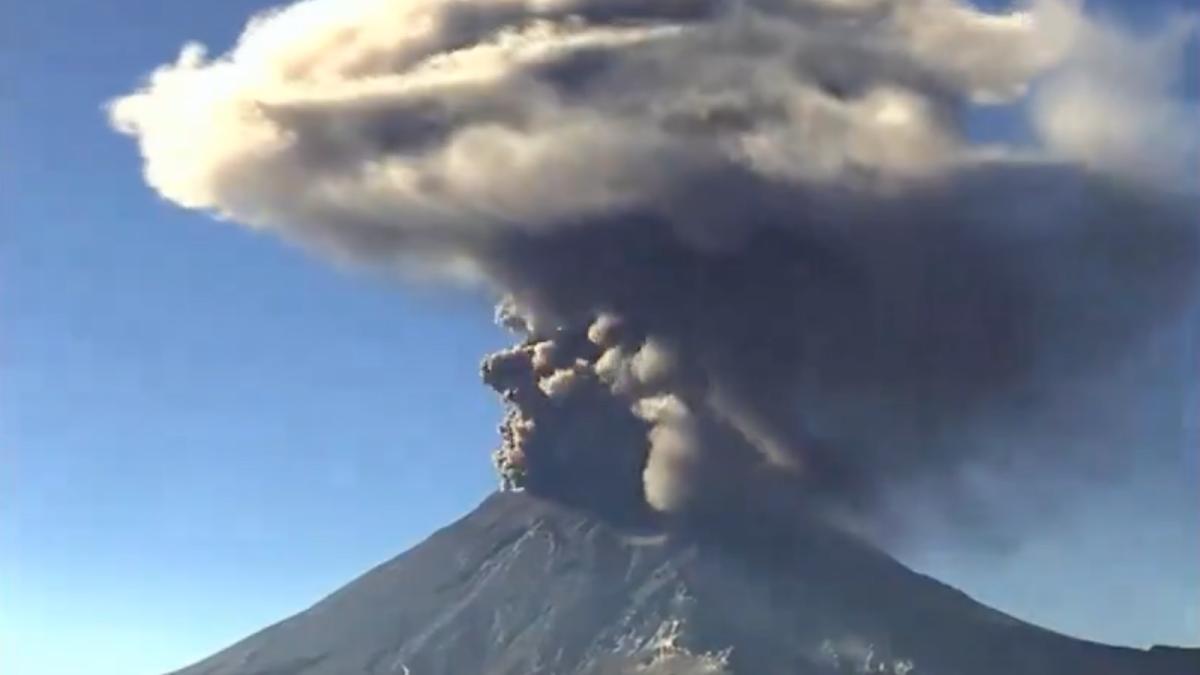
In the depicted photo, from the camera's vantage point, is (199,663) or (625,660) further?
(199,663)

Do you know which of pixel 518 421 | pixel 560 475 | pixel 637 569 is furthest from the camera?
pixel 637 569

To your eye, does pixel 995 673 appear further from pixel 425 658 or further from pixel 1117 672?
pixel 425 658

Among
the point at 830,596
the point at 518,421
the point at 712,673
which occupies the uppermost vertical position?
the point at 518,421

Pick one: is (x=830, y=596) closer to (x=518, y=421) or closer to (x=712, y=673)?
(x=712, y=673)

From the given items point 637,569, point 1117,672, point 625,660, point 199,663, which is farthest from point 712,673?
point 199,663

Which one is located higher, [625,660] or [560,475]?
[560,475]

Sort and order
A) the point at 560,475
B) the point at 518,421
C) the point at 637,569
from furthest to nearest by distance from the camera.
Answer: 1. the point at 637,569
2. the point at 560,475
3. the point at 518,421

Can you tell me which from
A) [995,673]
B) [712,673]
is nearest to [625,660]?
[712,673]
